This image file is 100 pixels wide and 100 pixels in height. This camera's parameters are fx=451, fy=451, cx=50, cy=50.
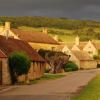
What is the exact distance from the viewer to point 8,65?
152 feet

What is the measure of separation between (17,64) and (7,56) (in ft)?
4.86

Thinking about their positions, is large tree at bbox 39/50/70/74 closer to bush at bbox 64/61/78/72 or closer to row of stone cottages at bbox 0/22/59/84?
bush at bbox 64/61/78/72

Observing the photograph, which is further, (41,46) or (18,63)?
(41,46)

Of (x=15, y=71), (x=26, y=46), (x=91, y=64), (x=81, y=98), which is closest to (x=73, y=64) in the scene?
(x=91, y=64)

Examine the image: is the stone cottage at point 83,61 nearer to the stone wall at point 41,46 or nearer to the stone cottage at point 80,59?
the stone cottage at point 80,59

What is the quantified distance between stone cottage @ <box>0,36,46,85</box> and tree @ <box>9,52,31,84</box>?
79cm

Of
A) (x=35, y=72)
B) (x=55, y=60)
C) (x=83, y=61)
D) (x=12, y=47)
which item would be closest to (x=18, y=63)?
(x=12, y=47)

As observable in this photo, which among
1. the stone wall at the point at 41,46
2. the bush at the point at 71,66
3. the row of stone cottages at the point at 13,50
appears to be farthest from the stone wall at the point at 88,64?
the row of stone cottages at the point at 13,50

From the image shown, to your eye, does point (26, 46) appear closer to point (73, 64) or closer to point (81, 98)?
point (81, 98)

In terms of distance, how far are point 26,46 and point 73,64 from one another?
42.6m

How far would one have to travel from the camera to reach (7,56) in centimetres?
4591

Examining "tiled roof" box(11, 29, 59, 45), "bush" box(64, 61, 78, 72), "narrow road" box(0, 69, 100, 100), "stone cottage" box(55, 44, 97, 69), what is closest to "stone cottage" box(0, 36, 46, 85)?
"narrow road" box(0, 69, 100, 100)

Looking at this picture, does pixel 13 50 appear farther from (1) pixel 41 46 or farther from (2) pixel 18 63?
(1) pixel 41 46

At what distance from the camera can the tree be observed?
1812 inches
